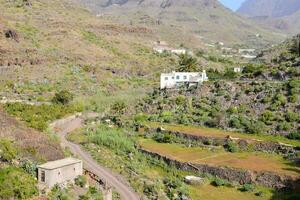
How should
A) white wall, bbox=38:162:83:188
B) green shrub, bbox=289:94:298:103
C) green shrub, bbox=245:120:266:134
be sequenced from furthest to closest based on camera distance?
green shrub, bbox=289:94:298:103
green shrub, bbox=245:120:266:134
white wall, bbox=38:162:83:188

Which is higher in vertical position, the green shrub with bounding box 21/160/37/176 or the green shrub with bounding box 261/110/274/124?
the green shrub with bounding box 261/110/274/124

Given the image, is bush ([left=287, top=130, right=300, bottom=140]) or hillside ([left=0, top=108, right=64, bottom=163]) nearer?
hillside ([left=0, top=108, right=64, bottom=163])

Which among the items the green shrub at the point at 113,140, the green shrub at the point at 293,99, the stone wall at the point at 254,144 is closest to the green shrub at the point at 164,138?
the stone wall at the point at 254,144

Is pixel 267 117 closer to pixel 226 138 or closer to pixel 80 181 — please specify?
pixel 226 138

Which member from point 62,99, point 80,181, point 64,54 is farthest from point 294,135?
point 64,54

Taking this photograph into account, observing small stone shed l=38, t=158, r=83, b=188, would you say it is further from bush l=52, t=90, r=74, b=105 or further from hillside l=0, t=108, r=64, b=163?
bush l=52, t=90, r=74, b=105

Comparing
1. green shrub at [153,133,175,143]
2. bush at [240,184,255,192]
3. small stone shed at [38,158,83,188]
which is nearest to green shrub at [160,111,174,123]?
green shrub at [153,133,175,143]
